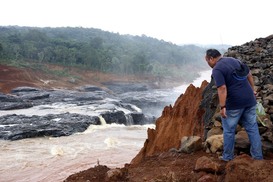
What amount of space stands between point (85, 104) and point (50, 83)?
1702 cm

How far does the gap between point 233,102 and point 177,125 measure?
389 centimetres

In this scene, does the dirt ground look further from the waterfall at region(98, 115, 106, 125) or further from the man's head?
the waterfall at region(98, 115, 106, 125)

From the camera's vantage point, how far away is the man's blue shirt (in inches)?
161

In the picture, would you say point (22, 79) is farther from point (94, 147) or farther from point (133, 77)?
point (94, 147)

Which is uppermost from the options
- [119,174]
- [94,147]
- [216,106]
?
[216,106]

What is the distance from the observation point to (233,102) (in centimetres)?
412

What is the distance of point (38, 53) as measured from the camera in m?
58.7

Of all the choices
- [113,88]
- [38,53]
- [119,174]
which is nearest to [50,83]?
[113,88]

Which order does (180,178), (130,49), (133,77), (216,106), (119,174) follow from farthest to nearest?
(130,49), (133,77), (216,106), (119,174), (180,178)

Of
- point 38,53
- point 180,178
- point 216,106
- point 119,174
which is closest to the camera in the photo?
point 180,178

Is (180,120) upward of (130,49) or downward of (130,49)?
downward

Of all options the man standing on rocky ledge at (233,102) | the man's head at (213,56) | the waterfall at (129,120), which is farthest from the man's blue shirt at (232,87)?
the waterfall at (129,120)

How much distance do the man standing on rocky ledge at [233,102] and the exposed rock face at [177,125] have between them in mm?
2656

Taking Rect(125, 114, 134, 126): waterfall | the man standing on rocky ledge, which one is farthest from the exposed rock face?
Rect(125, 114, 134, 126): waterfall
